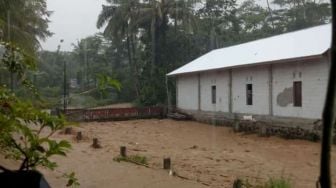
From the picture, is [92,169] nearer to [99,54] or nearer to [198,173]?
[198,173]

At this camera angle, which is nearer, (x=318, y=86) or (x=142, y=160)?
(x=142, y=160)

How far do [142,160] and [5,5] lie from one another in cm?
786

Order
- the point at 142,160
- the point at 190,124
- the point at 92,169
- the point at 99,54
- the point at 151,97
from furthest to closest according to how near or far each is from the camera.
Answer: the point at 99,54 < the point at 151,97 < the point at 190,124 < the point at 142,160 < the point at 92,169

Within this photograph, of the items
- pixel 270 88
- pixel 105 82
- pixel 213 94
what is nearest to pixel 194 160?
pixel 270 88

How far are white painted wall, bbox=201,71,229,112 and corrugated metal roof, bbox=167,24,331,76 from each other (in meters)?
0.68

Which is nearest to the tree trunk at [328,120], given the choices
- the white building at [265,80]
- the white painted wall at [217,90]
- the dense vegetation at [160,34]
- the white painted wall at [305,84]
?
the white building at [265,80]

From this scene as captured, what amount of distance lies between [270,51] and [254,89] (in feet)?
7.54

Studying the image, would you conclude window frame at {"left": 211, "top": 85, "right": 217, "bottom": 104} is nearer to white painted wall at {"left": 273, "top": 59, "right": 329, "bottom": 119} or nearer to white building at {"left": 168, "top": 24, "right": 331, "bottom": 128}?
white building at {"left": 168, "top": 24, "right": 331, "bottom": 128}

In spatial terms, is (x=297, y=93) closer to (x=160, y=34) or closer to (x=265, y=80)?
(x=265, y=80)

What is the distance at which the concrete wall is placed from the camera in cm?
1977

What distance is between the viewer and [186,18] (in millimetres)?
43000

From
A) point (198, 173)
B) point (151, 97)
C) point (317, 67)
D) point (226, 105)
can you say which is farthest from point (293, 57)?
point (151, 97)

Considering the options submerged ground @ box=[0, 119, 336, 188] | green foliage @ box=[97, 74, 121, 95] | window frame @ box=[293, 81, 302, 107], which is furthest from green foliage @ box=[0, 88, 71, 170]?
window frame @ box=[293, 81, 302, 107]

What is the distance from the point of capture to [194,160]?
1432 centimetres
